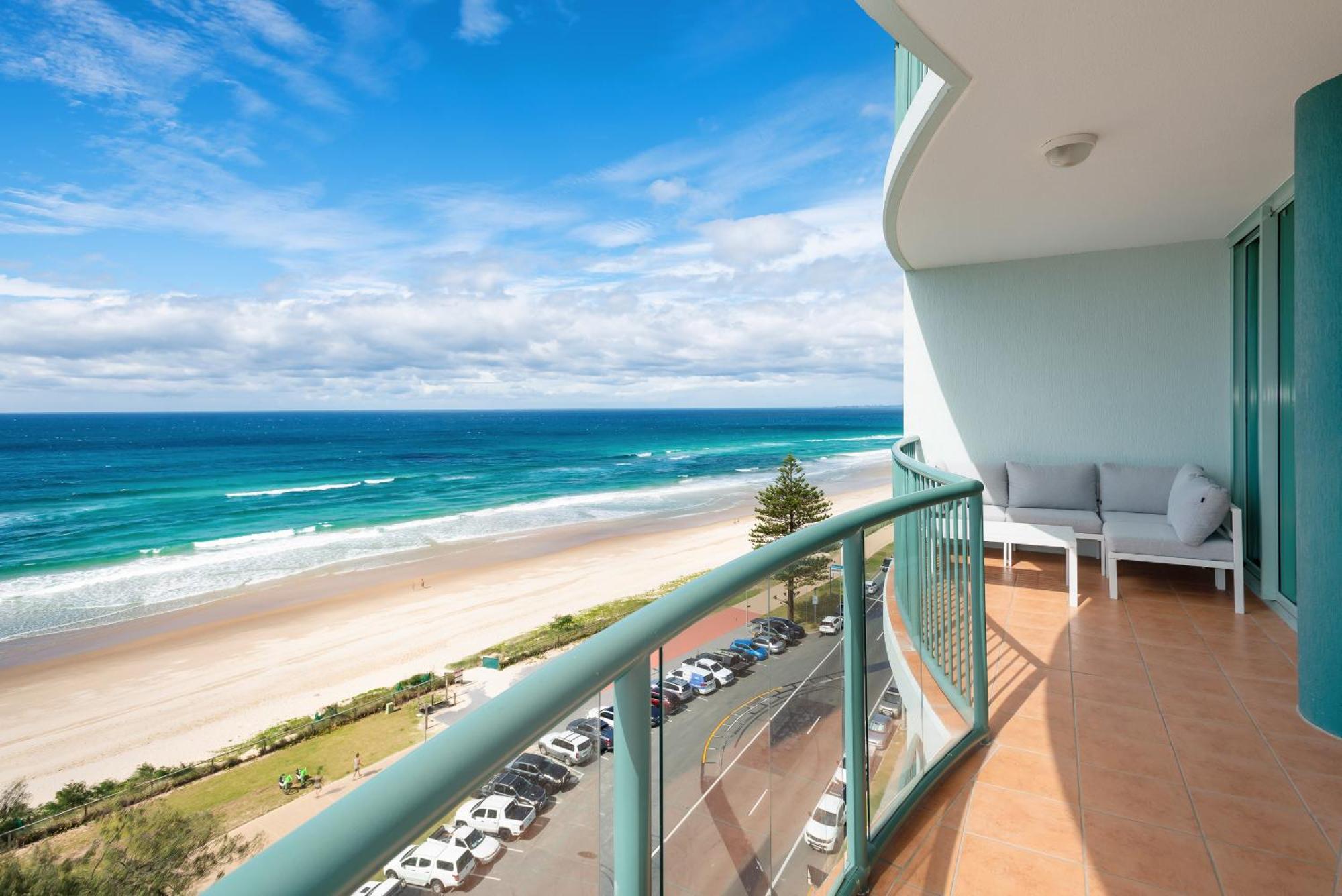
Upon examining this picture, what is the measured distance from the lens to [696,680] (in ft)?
3.36

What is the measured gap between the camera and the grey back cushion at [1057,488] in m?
5.66

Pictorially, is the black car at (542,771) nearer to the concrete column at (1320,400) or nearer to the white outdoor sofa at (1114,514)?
the concrete column at (1320,400)

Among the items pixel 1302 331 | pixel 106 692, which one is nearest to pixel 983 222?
pixel 1302 331

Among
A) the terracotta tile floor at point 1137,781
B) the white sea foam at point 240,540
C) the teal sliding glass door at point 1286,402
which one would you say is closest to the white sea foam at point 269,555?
the white sea foam at point 240,540

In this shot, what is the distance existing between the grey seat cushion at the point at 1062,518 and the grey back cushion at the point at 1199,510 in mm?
541

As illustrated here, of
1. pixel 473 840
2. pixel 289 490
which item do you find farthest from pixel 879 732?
pixel 289 490

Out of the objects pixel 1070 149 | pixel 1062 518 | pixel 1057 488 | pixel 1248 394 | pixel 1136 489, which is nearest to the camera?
pixel 1070 149

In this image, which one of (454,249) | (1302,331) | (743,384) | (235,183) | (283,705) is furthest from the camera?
(743,384)

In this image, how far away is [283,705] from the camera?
10.6 meters

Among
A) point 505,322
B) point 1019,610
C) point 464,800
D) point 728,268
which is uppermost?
point 728,268

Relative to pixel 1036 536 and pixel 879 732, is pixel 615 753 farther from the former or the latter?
pixel 1036 536

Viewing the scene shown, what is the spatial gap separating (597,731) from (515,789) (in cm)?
16

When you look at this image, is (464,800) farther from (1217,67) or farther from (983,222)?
(983,222)

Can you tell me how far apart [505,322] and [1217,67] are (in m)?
63.2
